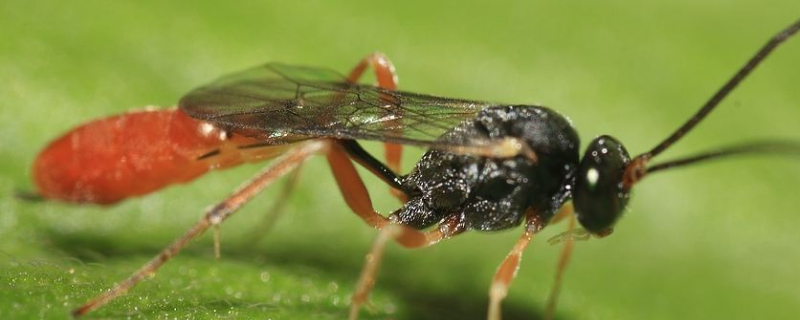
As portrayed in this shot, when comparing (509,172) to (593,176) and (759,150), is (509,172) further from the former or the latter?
(759,150)

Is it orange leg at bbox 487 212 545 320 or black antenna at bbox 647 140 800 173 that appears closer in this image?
black antenna at bbox 647 140 800 173

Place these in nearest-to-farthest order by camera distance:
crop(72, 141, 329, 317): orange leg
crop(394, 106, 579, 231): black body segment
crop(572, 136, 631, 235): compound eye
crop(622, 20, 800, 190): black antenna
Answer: crop(622, 20, 800, 190): black antenna, crop(72, 141, 329, 317): orange leg, crop(572, 136, 631, 235): compound eye, crop(394, 106, 579, 231): black body segment

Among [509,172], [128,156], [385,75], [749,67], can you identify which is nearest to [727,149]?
[749,67]

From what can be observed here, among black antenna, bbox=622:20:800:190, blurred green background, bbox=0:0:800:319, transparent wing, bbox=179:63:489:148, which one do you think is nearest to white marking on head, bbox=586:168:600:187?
black antenna, bbox=622:20:800:190

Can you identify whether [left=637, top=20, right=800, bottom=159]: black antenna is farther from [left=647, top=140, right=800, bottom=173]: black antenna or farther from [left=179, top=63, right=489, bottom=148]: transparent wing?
[left=179, top=63, right=489, bottom=148]: transparent wing

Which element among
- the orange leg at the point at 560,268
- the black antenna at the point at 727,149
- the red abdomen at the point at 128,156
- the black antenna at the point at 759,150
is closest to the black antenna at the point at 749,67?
the black antenna at the point at 727,149

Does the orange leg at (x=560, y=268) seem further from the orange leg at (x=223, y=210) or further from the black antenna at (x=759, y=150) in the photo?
the orange leg at (x=223, y=210)
